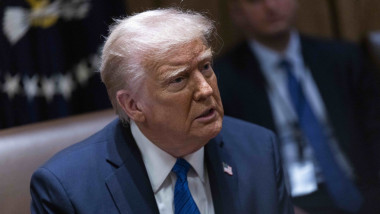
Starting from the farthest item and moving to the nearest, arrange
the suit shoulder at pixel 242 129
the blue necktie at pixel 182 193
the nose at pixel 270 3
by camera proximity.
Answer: the nose at pixel 270 3
the suit shoulder at pixel 242 129
the blue necktie at pixel 182 193

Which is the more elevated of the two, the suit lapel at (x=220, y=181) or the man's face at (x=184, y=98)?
the man's face at (x=184, y=98)

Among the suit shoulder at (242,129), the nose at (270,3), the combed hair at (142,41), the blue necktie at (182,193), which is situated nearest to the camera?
the combed hair at (142,41)

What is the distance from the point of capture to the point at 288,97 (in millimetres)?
2217

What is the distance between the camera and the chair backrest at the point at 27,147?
68.6 inches

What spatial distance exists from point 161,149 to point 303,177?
0.89 meters

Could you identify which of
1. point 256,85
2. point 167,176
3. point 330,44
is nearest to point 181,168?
point 167,176

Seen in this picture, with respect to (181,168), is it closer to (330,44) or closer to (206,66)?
(206,66)

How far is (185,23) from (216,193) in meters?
0.48

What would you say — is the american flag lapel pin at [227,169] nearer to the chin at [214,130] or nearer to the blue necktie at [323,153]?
the chin at [214,130]

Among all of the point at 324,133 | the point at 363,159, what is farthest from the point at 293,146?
the point at 363,159

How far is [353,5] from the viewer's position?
85.7 inches

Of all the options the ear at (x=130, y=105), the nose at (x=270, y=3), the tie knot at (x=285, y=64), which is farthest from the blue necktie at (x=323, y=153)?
the ear at (x=130, y=105)

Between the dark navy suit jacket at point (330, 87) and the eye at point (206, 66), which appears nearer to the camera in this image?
the eye at point (206, 66)

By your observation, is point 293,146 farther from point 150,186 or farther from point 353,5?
point 150,186
